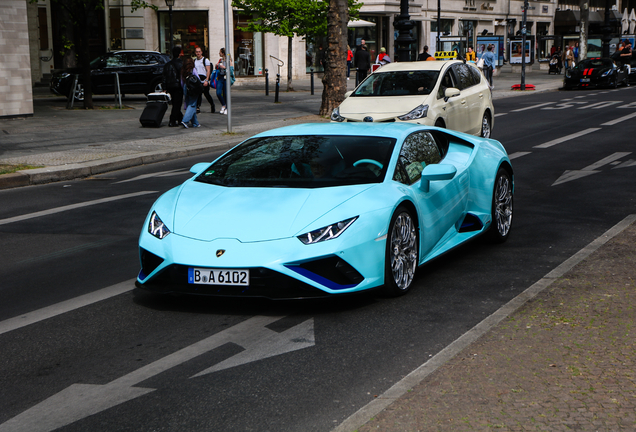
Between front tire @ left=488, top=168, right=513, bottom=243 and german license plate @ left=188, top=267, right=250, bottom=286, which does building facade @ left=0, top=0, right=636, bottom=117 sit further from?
german license plate @ left=188, top=267, right=250, bottom=286

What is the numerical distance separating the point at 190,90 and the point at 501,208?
44.9 ft

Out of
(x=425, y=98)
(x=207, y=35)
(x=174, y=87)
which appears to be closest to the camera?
(x=425, y=98)

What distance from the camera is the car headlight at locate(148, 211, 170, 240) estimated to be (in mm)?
5645

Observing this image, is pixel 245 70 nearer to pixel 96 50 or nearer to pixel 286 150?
pixel 96 50

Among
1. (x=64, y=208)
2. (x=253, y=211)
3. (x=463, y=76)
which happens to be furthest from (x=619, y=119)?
(x=253, y=211)

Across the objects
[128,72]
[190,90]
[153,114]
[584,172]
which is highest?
[128,72]

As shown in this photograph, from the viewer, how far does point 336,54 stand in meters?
22.9

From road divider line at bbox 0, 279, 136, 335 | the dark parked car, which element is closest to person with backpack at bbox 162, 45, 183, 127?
the dark parked car

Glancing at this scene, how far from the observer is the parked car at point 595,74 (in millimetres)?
35438

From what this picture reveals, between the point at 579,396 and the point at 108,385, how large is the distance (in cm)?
242

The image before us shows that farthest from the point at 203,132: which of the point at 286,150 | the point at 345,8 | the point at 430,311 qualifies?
the point at 430,311

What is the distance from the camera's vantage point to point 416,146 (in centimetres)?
673

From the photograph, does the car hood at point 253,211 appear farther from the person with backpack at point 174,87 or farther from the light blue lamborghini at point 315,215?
the person with backpack at point 174,87

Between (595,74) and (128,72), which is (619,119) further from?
(128,72)
